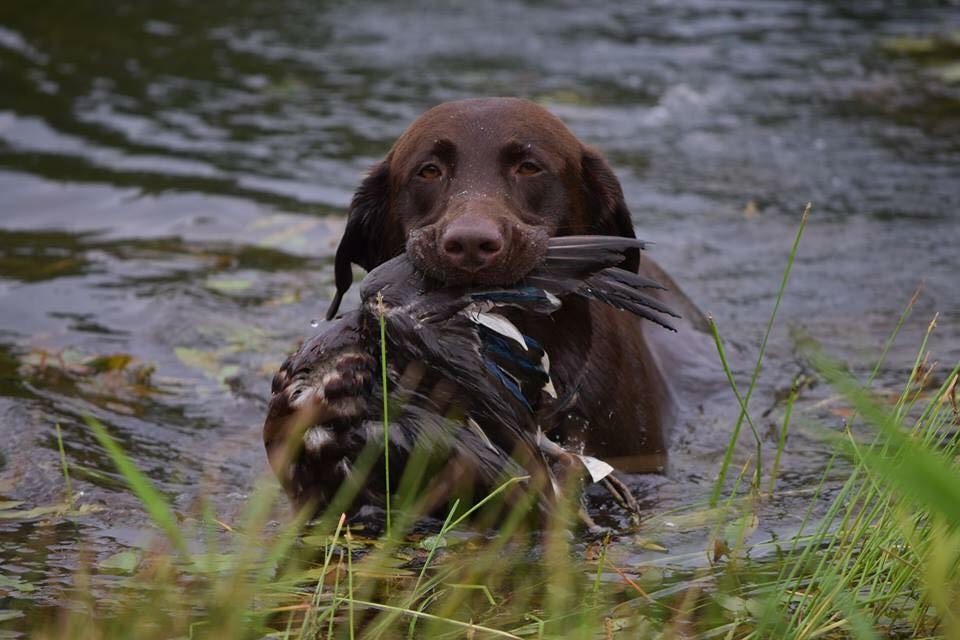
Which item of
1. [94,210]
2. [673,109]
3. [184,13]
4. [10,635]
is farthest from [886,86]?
[10,635]

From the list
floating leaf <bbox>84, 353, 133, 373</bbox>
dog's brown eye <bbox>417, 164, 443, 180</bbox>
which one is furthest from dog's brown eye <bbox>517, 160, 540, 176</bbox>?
floating leaf <bbox>84, 353, 133, 373</bbox>

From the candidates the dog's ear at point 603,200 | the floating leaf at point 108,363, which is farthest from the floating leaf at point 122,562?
the floating leaf at point 108,363

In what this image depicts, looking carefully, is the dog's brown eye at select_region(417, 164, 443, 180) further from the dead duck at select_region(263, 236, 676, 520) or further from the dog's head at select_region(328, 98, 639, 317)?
the dead duck at select_region(263, 236, 676, 520)

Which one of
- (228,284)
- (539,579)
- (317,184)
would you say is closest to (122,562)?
(539,579)

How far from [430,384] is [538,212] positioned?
113 centimetres

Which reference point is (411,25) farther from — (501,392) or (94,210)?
(501,392)

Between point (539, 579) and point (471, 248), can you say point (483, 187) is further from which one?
point (539, 579)

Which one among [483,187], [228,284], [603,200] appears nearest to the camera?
[483,187]

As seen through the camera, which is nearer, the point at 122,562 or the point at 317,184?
the point at 122,562

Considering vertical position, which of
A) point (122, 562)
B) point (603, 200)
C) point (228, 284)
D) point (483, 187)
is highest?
point (483, 187)

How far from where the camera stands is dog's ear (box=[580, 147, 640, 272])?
4535 millimetres

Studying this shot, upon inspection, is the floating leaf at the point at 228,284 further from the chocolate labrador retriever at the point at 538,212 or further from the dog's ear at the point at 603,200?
the dog's ear at the point at 603,200

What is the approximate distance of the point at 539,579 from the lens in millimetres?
3338

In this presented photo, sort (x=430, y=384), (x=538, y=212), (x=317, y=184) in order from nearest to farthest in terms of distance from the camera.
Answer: (x=430, y=384), (x=538, y=212), (x=317, y=184)
